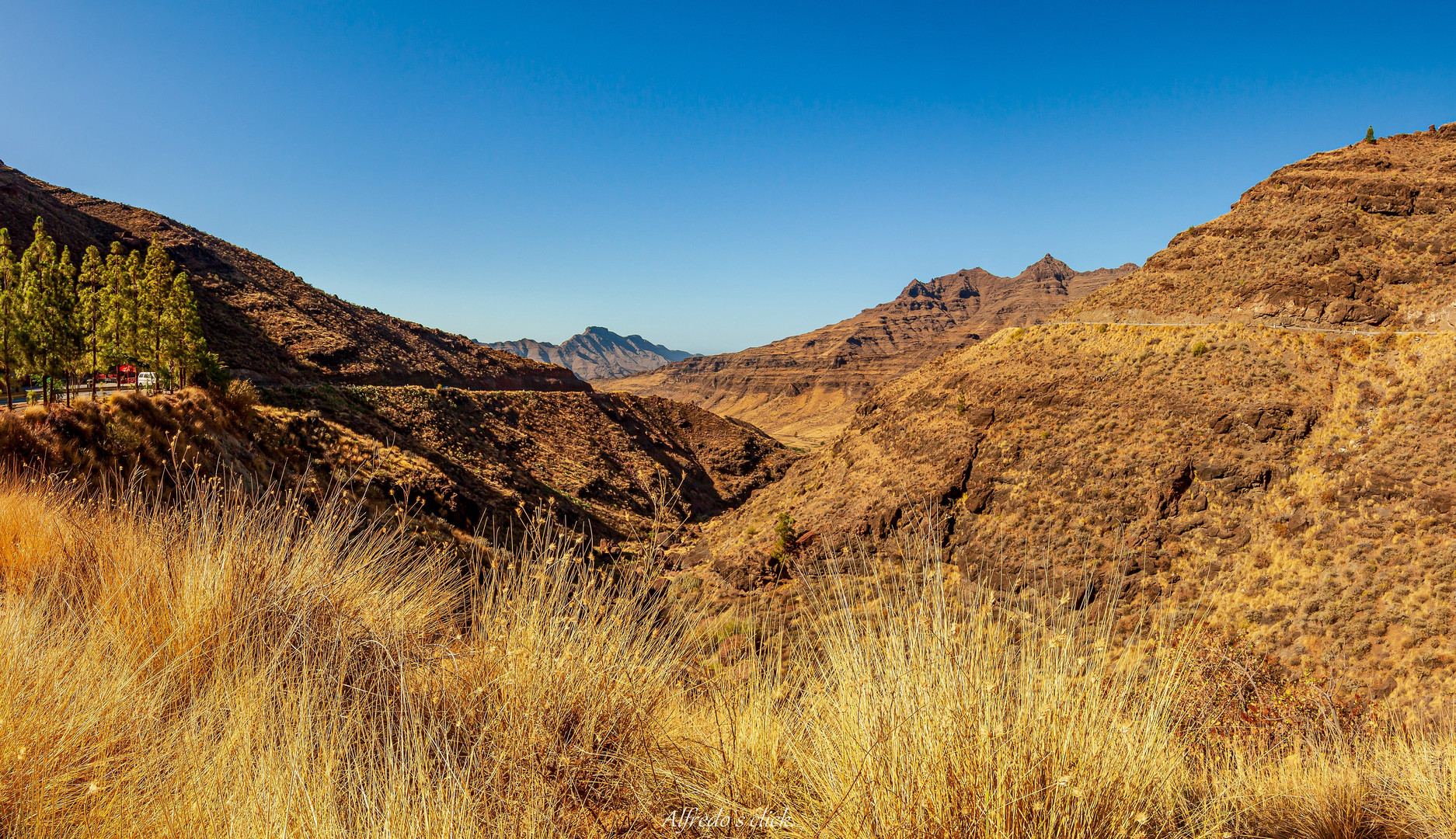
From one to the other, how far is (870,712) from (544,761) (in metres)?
1.25

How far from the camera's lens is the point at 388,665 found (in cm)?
277

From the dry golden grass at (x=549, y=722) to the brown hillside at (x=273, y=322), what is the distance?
38247 mm

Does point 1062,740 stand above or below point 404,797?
above

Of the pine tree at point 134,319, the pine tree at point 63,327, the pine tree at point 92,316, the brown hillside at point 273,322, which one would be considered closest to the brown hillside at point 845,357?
the brown hillside at point 273,322

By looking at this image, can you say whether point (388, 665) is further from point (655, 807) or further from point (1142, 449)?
point (1142, 449)

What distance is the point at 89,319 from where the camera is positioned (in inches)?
699

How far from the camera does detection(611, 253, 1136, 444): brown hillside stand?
5153 inches

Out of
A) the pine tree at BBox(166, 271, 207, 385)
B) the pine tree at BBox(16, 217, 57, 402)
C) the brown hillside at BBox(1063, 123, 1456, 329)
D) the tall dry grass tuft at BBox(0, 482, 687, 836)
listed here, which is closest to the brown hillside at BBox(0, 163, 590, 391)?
the pine tree at BBox(166, 271, 207, 385)

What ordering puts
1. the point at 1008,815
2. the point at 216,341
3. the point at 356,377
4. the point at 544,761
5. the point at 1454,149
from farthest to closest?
the point at 356,377
the point at 216,341
the point at 1454,149
the point at 544,761
the point at 1008,815

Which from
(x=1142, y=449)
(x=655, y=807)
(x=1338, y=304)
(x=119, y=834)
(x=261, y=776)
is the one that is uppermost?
(x=1338, y=304)

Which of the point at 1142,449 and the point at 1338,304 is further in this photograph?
the point at 1338,304

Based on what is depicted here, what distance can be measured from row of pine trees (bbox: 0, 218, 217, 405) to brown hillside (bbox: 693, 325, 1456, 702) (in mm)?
21272

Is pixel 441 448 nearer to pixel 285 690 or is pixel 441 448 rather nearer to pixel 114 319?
pixel 114 319

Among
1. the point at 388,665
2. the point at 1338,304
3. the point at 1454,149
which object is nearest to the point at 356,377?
the point at 388,665
